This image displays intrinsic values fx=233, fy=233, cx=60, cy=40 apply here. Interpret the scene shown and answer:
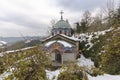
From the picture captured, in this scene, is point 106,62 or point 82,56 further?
point 82,56

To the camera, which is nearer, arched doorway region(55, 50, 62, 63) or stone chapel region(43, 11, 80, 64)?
stone chapel region(43, 11, 80, 64)

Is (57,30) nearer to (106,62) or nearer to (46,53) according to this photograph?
(106,62)

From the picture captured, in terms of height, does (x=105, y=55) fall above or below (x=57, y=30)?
below

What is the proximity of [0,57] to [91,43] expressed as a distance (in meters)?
35.5

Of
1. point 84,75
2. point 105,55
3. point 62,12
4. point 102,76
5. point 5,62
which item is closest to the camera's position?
point 5,62

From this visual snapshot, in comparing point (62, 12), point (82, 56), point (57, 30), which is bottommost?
point (82, 56)

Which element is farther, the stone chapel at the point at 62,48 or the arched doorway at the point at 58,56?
the arched doorway at the point at 58,56

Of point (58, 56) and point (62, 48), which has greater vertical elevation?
point (62, 48)

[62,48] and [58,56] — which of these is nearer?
[62,48]

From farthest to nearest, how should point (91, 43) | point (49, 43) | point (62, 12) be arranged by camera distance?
point (62, 12) → point (91, 43) → point (49, 43)

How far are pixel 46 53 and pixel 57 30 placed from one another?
36.4 meters

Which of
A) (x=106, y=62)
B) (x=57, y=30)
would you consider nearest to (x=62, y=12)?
(x=57, y=30)

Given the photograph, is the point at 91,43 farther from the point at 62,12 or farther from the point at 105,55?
the point at 105,55

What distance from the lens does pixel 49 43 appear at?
35.5 m
